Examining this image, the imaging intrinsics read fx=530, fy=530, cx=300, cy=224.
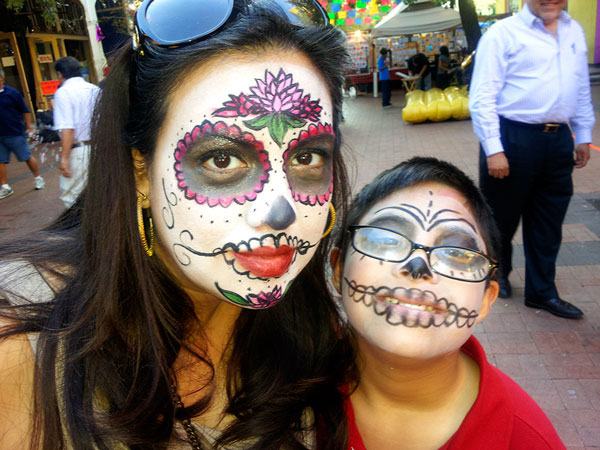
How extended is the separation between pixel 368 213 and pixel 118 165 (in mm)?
680

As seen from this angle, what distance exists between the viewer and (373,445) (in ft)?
4.76

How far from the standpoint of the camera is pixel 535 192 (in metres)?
3.37

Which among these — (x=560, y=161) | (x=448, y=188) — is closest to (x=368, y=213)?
(x=448, y=188)

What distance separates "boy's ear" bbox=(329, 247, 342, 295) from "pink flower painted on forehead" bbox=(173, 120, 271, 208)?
1.56 ft

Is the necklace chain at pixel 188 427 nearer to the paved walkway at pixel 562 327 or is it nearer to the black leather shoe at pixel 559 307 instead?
the paved walkway at pixel 562 327

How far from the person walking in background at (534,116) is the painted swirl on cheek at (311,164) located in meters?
2.05

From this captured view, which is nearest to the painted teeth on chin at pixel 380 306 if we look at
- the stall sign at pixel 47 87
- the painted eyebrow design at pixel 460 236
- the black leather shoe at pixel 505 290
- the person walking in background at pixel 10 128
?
the painted eyebrow design at pixel 460 236

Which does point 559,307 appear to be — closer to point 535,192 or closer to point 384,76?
point 535,192

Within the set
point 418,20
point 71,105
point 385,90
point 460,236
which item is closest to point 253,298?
point 460,236

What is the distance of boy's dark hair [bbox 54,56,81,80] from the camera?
5193 mm

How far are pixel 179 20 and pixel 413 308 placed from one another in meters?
0.86

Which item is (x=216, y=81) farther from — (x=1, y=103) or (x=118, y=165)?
(x=1, y=103)

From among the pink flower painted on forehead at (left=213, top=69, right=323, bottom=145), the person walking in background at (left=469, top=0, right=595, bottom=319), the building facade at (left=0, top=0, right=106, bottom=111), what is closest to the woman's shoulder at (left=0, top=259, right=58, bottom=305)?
the pink flower painted on forehead at (left=213, top=69, right=323, bottom=145)

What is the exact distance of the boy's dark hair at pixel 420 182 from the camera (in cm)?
150
